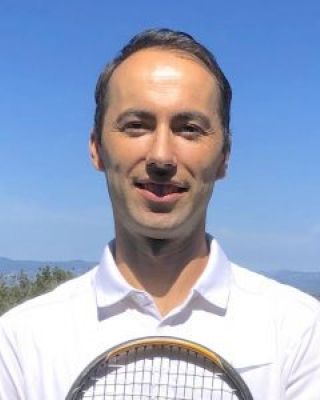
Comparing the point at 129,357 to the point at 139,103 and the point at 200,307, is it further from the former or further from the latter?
the point at 139,103

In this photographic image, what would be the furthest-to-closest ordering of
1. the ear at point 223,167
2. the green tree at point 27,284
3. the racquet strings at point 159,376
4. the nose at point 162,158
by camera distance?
the green tree at point 27,284 → the ear at point 223,167 → the racquet strings at point 159,376 → the nose at point 162,158

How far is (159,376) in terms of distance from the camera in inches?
131

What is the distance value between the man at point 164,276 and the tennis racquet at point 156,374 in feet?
0.21

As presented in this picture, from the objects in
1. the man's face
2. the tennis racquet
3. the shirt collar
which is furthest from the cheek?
the tennis racquet

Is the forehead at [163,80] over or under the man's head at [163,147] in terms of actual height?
over

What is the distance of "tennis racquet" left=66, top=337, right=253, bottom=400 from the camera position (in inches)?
129

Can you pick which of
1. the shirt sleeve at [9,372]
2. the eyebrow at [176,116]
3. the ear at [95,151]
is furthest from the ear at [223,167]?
the shirt sleeve at [9,372]

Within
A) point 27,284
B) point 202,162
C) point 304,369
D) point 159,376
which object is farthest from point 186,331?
point 27,284

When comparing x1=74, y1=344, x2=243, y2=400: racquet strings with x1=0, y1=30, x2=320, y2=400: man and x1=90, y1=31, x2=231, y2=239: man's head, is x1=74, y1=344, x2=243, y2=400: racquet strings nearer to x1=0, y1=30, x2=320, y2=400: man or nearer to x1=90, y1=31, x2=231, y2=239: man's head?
x1=0, y1=30, x2=320, y2=400: man

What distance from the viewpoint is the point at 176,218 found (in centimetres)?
327

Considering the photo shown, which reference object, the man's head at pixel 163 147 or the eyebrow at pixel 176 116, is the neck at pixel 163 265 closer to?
the man's head at pixel 163 147

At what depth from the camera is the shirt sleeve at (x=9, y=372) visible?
3393mm

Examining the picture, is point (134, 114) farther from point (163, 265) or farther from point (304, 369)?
point (304, 369)

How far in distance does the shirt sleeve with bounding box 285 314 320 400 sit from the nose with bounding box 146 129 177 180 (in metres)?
0.75
